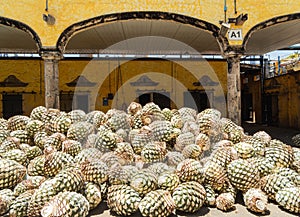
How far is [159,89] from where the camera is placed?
1341cm

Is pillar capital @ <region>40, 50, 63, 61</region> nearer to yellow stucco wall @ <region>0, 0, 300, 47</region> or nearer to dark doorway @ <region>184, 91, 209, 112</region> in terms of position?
yellow stucco wall @ <region>0, 0, 300, 47</region>

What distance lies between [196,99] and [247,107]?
24.2 ft

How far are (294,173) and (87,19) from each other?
264 inches

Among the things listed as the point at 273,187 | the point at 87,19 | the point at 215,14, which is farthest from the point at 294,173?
the point at 87,19

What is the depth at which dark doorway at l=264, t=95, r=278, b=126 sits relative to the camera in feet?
51.6

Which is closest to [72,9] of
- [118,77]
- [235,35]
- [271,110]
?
[235,35]

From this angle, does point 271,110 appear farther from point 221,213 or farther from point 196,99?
point 221,213

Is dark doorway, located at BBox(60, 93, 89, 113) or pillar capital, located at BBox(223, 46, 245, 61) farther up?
pillar capital, located at BBox(223, 46, 245, 61)

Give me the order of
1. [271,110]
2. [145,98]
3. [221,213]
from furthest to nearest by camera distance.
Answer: [271,110]
[145,98]
[221,213]

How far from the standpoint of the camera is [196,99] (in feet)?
45.2

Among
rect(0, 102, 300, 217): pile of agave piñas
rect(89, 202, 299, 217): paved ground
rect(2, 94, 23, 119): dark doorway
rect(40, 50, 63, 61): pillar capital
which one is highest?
rect(40, 50, 63, 61): pillar capital

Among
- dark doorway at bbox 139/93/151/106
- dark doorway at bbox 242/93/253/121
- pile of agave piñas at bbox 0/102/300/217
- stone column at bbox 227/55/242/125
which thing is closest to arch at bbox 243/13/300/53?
stone column at bbox 227/55/242/125

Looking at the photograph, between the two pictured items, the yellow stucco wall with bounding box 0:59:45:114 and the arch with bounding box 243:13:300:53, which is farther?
the yellow stucco wall with bounding box 0:59:45:114

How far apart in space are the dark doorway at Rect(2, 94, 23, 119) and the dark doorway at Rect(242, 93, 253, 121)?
1465 cm
